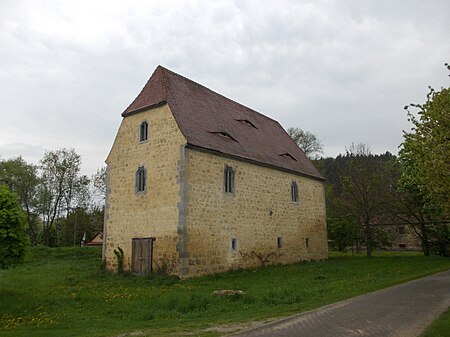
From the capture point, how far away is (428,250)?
30219 mm

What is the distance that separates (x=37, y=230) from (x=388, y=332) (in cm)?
4989

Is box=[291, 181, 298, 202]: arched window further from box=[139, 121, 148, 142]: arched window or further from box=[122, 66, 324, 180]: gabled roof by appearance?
box=[139, 121, 148, 142]: arched window

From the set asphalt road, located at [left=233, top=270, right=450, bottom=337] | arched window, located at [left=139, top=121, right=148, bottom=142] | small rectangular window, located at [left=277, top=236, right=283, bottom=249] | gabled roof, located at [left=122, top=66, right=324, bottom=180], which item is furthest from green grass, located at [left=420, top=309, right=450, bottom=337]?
arched window, located at [left=139, top=121, right=148, bottom=142]

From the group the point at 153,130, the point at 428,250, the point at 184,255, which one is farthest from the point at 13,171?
the point at 428,250

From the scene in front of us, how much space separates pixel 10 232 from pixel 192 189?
799cm

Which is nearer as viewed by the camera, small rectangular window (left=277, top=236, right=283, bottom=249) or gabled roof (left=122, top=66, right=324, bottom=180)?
gabled roof (left=122, top=66, right=324, bottom=180)

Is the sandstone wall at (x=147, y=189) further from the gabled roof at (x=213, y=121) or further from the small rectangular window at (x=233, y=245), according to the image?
the small rectangular window at (x=233, y=245)

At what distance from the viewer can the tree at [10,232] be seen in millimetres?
12531

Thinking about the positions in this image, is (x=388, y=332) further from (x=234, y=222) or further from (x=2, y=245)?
(x=234, y=222)

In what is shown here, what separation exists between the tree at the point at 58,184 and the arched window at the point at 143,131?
2442 centimetres

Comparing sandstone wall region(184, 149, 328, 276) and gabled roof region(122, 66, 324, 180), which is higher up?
gabled roof region(122, 66, 324, 180)

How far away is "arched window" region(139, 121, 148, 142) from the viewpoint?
2092 cm

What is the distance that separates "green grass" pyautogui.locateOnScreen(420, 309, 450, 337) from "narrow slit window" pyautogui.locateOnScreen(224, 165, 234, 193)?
12762 mm

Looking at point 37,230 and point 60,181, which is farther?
point 37,230
